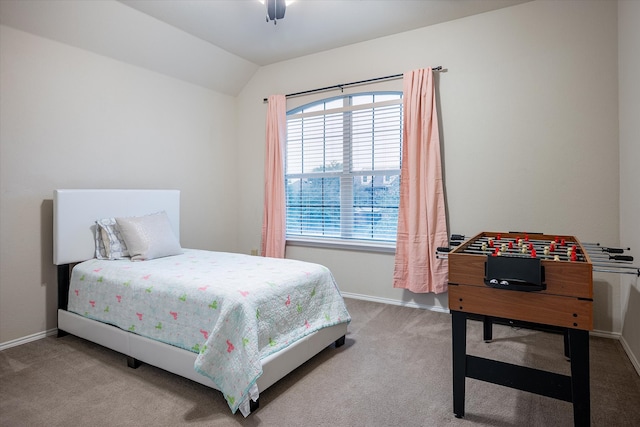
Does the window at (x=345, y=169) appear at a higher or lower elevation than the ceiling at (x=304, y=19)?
lower

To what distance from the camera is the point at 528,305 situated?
157 centimetres

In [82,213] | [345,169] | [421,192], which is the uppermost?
[345,169]

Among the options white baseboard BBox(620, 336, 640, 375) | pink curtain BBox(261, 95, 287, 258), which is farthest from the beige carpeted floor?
pink curtain BBox(261, 95, 287, 258)

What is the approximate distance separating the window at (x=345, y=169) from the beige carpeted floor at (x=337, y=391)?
1.47 m

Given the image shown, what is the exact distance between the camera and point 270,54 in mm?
4109

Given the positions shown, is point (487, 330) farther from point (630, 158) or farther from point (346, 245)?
point (346, 245)

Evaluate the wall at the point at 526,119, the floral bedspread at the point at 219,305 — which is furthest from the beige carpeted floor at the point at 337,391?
the wall at the point at 526,119

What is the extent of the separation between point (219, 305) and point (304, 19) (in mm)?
2726

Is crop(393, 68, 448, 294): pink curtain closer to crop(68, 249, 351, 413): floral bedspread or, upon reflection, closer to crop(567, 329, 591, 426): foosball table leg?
crop(68, 249, 351, 413): floral bedspread

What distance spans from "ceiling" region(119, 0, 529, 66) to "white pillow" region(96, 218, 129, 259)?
186 centimetres

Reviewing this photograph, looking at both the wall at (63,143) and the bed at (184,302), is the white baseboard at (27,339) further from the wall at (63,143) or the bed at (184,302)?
the bed at (184,302)

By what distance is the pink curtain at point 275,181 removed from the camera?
13.9 ft

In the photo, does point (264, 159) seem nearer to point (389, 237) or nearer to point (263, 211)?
point (263, 211)

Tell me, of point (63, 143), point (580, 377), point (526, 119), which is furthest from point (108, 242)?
point (526, 119)
